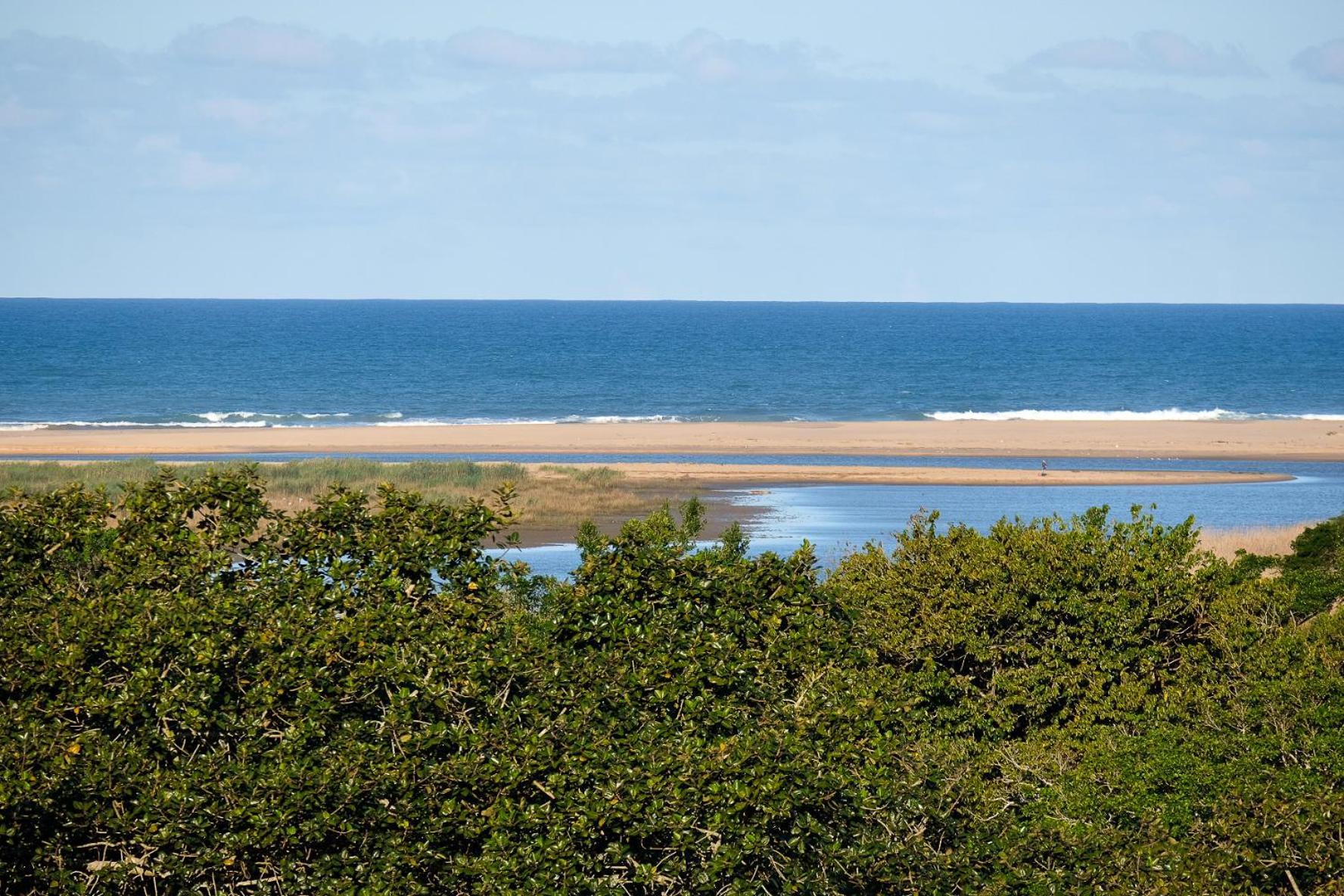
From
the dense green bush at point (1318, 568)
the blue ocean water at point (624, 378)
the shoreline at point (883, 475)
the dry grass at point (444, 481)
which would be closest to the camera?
the dense green bush at point (1318, 568)

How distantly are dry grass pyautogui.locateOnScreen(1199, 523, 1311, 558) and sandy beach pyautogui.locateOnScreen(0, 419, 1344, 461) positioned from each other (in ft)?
82.9

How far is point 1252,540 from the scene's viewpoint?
36.3 m

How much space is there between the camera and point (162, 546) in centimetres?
1023

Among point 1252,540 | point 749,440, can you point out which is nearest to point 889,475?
point 749,440

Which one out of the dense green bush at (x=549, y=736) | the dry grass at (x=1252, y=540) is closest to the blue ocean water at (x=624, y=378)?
the dry grass at (x=1252, y=540)

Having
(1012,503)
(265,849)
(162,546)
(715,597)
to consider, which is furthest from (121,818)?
(1012,503)

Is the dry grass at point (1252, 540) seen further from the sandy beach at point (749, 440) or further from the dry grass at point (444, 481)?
the sandy beach at point (749, 440)

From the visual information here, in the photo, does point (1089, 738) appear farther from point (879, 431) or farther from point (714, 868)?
point (879, 431)

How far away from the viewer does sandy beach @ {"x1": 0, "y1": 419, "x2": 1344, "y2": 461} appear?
65812 millimetres

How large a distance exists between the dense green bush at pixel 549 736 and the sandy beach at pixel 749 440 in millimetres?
53808

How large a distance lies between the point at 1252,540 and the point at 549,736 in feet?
105

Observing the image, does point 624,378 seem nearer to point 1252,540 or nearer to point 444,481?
point 444,481

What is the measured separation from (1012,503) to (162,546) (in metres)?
41.7

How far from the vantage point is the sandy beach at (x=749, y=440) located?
65812 millimetres
